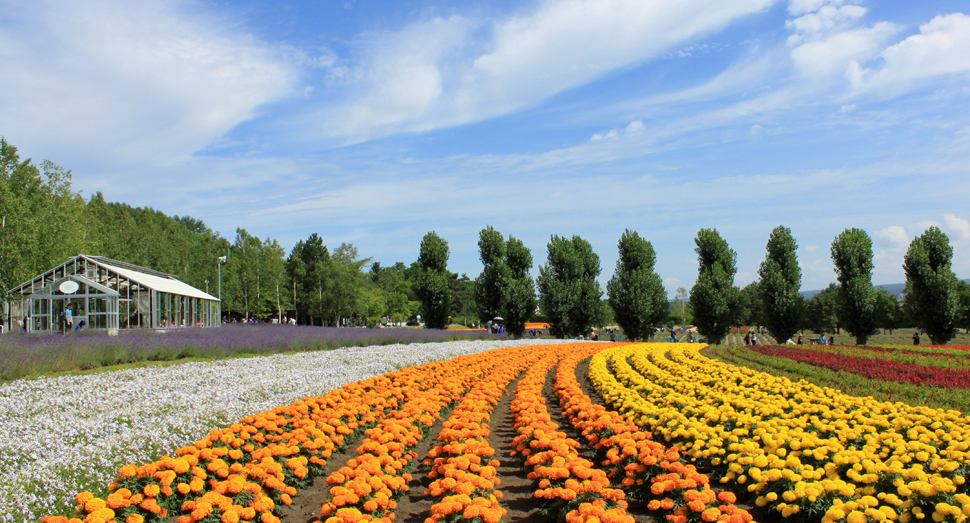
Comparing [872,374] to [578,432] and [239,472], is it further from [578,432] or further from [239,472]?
[239,472]

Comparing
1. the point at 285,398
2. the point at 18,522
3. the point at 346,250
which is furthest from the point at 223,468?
the point at 346,250

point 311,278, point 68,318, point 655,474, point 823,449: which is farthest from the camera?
point 311,278

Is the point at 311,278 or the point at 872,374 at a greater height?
the point at 311,278

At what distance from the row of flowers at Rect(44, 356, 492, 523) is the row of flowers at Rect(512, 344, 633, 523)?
246 centimetres

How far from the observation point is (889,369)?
13.5m

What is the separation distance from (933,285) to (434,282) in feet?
111

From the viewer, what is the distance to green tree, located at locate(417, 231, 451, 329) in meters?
42.0

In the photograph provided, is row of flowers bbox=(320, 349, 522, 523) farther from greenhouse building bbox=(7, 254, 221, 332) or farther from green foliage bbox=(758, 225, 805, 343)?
green foliage bbox=(758, 225, 805, 343)

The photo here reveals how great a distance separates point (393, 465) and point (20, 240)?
30.2 meters

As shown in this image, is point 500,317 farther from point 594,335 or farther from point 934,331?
point 934,331

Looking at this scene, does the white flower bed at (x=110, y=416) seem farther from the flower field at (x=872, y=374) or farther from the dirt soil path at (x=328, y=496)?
the flower field at (x=872, y=374)

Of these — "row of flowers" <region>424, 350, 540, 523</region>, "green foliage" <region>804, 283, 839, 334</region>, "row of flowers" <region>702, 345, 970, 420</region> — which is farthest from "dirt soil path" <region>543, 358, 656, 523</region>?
"green foliage" <region>804, 283, 839, 334</region>

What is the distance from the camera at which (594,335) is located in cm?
3853

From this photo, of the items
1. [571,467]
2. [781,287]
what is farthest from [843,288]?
[571,467]
